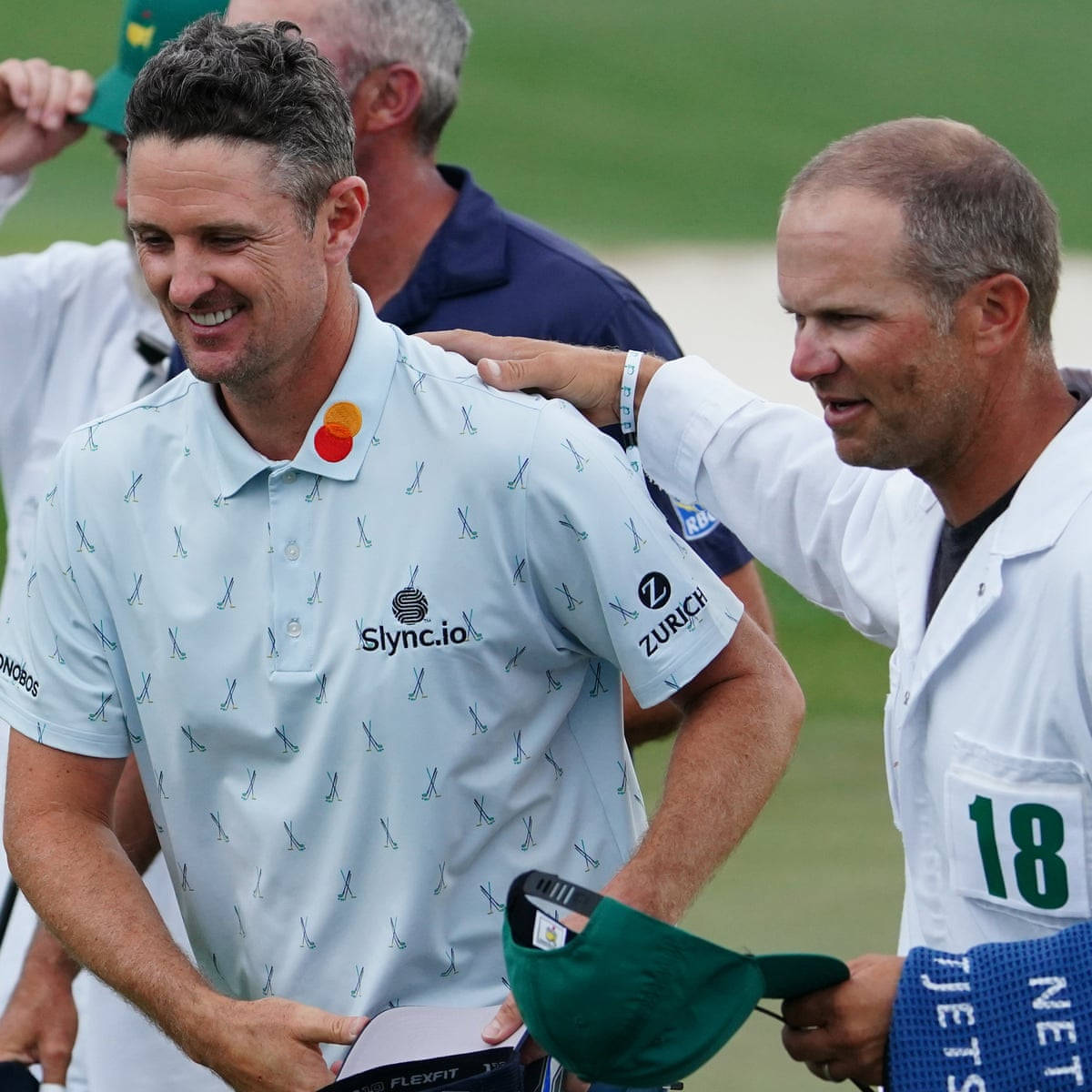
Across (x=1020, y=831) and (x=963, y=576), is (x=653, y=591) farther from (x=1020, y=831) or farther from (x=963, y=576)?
(x=1020, y=831)

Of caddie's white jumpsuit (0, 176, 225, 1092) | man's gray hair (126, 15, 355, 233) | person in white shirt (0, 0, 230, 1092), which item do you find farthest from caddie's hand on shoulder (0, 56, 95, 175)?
man's gray hair (126, 15, 355, 233)

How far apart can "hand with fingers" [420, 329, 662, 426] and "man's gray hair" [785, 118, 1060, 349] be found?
0.35m

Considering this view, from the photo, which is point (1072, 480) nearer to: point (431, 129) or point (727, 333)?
point (431, 129)

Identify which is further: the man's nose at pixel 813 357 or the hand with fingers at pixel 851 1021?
the man's nose at pixel 813 357

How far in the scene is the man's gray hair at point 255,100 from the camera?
2.04 metres

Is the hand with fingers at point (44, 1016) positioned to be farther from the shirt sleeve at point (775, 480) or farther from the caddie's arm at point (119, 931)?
the shirt sleeve at point (775, 480)

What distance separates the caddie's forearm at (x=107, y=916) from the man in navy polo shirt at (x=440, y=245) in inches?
34.2

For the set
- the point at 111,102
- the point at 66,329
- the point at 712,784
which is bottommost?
the point at 712,784

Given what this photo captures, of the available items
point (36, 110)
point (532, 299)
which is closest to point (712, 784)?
point (532, 299)

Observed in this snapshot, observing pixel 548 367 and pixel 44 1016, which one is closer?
pixel 548 367

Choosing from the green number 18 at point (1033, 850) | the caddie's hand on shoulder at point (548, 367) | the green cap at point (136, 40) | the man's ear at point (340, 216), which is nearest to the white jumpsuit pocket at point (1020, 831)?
the green number 18 at point (1033, 850)

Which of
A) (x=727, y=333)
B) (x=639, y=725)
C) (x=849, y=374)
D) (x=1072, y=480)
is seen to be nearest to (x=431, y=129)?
(x=639, y=725)

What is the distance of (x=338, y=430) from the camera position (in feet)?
6.95

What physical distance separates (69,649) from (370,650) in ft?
1.15
